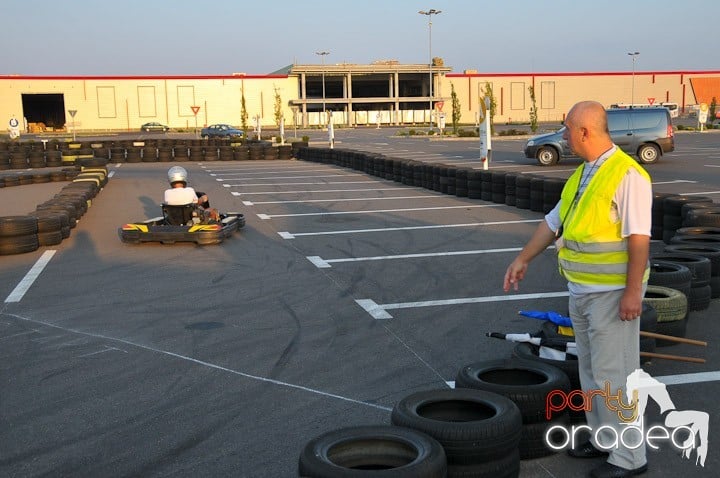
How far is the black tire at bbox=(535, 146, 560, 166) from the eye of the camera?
83.7 ft

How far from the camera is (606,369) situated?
12.5 ft

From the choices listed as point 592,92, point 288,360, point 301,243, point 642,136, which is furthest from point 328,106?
point 288,360

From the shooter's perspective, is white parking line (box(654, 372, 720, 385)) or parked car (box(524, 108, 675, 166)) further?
parked car (box(524, 108, 675, 166))

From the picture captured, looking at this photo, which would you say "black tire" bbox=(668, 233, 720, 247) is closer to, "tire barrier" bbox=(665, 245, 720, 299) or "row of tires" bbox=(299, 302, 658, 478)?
"tire barrier" bbox=(665, 245, 720, 299)

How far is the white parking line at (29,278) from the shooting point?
8.54 meters

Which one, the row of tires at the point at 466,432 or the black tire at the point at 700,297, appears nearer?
the row of tires at the point at 466,432

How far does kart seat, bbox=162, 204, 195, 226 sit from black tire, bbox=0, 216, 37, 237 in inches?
78.6

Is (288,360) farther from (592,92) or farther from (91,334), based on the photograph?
(592,92)

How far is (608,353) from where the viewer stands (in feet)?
12.5

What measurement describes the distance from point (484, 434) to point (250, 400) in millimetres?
2042

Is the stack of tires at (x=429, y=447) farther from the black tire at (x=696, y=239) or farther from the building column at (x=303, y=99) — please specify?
the building column at (x=303, y=99)

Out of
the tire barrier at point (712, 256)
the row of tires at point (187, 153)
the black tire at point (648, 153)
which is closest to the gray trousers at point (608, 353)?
the tire barrier at point (712, 256)

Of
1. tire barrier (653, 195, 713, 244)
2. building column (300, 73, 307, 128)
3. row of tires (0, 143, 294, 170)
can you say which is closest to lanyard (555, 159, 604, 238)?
tire barrier (653, 195, 713, 244)

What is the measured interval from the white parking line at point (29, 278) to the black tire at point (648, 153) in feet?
61.5
